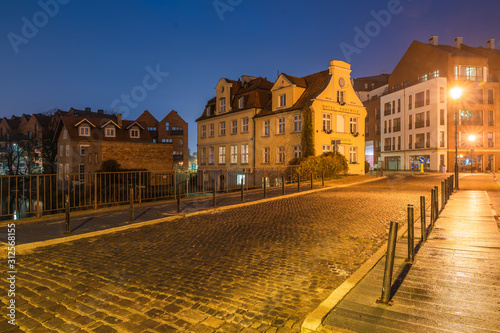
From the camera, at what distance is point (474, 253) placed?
6.07 meters

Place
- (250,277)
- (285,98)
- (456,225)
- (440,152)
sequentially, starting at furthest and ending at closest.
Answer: (440,152) < (285,98) < (456,225) < (250,277)

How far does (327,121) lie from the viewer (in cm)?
3181

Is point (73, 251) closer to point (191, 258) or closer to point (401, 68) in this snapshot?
point (191, 258)

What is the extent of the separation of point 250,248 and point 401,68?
5992 cm

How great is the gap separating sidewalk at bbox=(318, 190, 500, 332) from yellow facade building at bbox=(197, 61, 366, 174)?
2297 centimetres

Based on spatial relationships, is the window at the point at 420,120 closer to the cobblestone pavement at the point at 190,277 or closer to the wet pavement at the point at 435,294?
the cobblestone pavement at the point at 190,277

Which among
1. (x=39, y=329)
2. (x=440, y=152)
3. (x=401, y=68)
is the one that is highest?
(x=401, y=68)

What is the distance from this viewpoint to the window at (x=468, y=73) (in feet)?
157

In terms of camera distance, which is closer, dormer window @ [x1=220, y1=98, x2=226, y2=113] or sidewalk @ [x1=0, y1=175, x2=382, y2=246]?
sidewalk @ [x1=0, y1=175, x2=382, y2=246]

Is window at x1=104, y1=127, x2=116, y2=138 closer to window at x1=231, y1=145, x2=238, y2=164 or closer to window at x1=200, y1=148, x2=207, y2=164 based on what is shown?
window at x1=200, y1=148, x2=207, y2=164

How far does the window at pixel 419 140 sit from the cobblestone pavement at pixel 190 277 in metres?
47.8

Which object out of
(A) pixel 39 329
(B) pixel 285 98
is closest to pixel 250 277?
(A) pixel 39 329

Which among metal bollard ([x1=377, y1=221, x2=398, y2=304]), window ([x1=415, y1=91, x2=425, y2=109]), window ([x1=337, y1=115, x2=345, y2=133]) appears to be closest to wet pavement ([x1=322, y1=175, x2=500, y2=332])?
metal bollard ([x1=377, y1=221, x2=398, y2=304])

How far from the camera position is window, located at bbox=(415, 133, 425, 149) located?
50.6 metres
